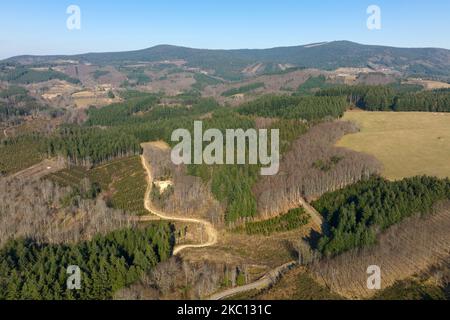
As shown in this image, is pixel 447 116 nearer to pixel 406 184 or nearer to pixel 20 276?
pixel 406 184

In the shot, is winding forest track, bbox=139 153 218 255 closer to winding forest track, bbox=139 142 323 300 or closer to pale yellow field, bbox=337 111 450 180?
winding forest track, bbox=139 142 323 300

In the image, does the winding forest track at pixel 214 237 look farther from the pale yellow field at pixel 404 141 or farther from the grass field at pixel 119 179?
the pale yellow field at pixel 404 141

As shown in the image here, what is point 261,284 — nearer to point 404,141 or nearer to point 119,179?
point 119,179

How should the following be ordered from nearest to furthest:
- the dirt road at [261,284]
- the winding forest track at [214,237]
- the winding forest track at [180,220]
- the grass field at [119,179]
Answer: the dirt road at [261,284], the winding forest track at [214,237], the winding forest track at [180,220], the grass field at [119,179]

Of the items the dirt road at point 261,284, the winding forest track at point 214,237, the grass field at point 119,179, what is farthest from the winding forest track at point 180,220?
the dirt road at point 261,284

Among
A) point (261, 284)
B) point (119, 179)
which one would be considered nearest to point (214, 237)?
point (261, 284)

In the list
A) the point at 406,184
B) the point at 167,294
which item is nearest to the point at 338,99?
the point at 406,184
